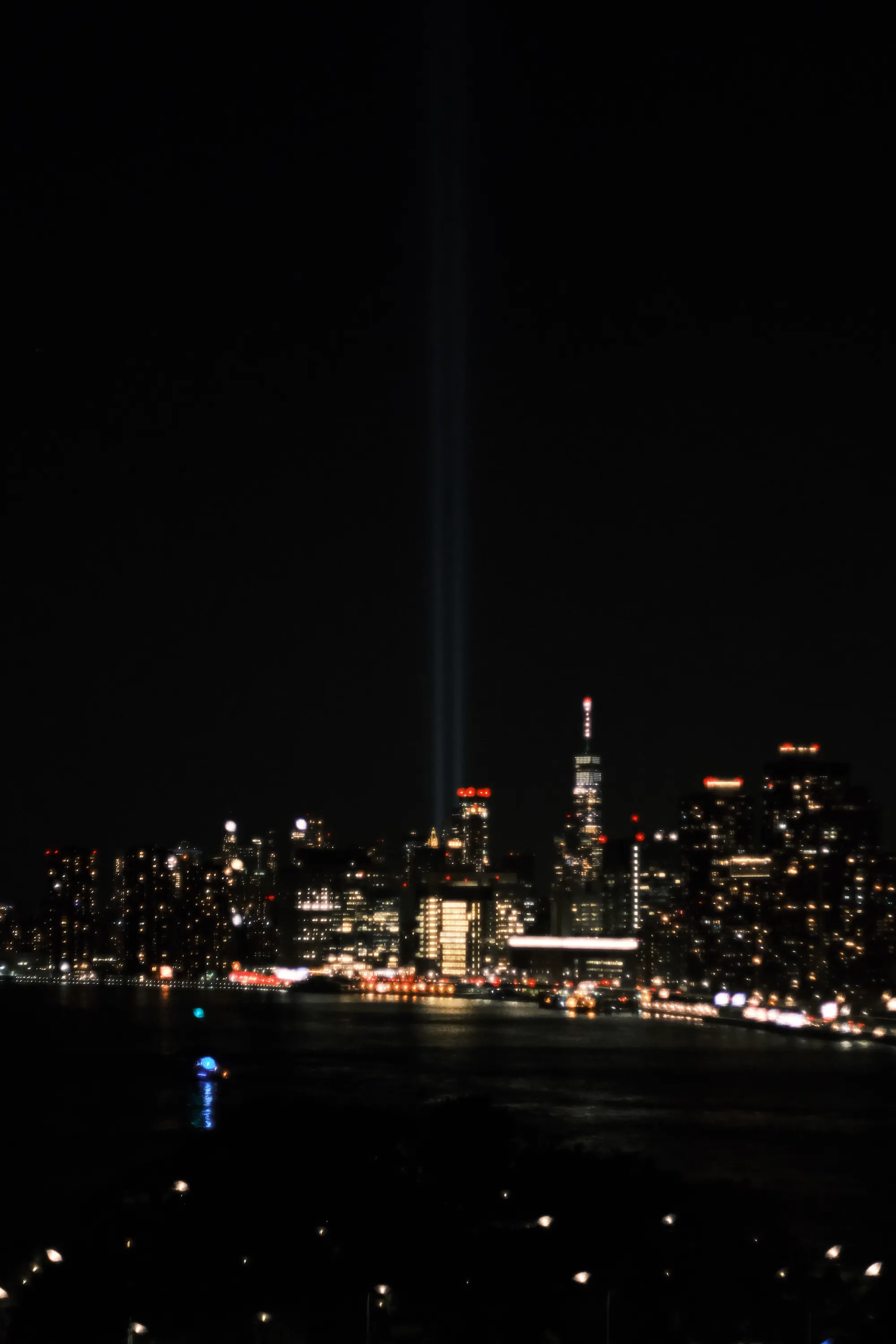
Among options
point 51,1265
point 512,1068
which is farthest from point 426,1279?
point 512,1068

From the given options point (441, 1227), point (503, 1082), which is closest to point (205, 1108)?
point (503, 1082)

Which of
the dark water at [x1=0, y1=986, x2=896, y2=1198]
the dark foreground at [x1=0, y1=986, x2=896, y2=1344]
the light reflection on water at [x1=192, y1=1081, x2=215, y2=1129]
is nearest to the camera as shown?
the dark foreground at [x1=0, y1=986, x2=896, y2=1344]

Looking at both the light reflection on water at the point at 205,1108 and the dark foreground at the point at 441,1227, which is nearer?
the dark foreground at the point at 441,1227

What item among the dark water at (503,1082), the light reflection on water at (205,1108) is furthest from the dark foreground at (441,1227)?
the light reflection on water at (205,1108)

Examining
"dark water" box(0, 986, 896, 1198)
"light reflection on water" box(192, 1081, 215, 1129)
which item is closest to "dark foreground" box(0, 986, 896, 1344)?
"dark water" box(0, 986, 896, 1198)

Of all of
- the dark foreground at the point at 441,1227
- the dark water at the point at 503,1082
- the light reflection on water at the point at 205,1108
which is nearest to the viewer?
the dark foreground at the point at 441,1227

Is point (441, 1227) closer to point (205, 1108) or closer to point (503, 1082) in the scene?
point (205, 1108)

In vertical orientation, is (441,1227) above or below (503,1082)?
above

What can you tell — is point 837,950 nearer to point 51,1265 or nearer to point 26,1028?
point 26,1028

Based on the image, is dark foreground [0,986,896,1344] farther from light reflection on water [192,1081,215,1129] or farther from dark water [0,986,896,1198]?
light reflection on water [192,1081,215,1129]

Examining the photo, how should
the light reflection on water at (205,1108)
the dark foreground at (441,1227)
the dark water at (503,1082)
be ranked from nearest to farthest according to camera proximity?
1. the dark foreground at (441,1227)
2. the dark water at (503,1082)
3. the light reflection on water at (205,1108)

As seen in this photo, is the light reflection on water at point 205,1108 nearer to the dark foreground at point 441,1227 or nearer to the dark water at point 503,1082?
the dark water at point 503,1082
